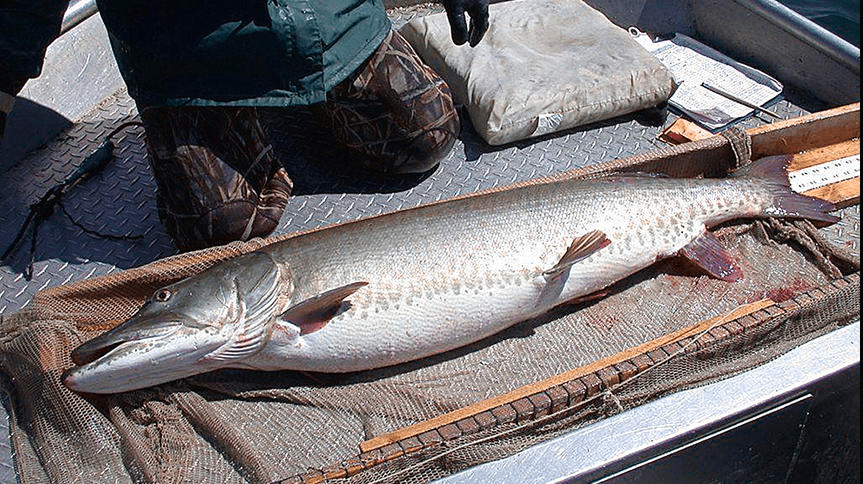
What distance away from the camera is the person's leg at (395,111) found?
3688 mm

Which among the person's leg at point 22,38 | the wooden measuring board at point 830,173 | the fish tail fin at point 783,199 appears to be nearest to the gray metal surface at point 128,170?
the wooden measuring board at point 830,173

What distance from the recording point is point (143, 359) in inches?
93.4

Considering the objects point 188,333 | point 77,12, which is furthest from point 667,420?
point 77,12

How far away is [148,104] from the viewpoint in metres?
3.31

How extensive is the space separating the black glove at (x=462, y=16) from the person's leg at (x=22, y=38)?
1677 mm

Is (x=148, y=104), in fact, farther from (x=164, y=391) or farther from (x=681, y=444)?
(x=681, y=444)

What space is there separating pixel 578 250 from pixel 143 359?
1.48 metres

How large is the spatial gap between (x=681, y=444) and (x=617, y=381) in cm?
41

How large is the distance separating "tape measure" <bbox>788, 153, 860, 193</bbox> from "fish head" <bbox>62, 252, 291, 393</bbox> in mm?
2351

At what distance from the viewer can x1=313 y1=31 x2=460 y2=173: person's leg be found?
3.69 metres

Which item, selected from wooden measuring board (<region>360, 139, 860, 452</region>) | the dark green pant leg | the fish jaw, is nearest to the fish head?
the fish jaw

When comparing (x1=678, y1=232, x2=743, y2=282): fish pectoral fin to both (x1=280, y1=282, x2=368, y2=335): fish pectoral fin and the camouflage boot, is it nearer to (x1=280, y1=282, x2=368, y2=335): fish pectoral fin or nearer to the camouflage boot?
(x1=280, y1=282, x2=368, y2=335): fish pectoral fin

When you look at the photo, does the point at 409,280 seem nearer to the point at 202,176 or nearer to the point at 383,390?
the point at 383,390

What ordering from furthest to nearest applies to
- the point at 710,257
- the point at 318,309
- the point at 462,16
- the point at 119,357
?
the point at 462,16 < the point at 710,257 < the point at 318,309 < the point at 119,357
